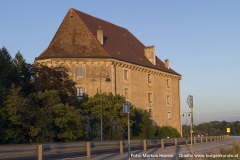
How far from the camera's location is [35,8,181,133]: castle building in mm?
57719

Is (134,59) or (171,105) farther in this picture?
(171,105)

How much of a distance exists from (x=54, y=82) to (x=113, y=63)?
43.3 ft

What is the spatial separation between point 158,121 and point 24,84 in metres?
30.2

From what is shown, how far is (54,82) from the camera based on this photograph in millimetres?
47656

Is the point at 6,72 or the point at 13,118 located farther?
the point at 6,72

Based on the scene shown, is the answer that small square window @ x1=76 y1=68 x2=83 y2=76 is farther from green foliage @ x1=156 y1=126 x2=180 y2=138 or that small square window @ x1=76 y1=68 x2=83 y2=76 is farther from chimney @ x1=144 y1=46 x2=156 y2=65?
chimney @ x1=144 y1=46 x2=156 y2=65

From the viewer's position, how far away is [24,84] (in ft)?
152

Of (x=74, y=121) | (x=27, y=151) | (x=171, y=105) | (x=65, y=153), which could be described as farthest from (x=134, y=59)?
(x=27, y=151)

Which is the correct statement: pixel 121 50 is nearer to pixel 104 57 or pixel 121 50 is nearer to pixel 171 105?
pixel 104 57

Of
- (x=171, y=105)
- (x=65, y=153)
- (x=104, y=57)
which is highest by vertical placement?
(x=104, y=57)

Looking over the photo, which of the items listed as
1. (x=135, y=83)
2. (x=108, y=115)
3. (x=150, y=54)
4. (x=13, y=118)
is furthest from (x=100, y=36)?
(x=13, y=118)

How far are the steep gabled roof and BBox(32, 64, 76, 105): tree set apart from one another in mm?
8687

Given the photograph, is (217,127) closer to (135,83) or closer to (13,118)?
(135,83)

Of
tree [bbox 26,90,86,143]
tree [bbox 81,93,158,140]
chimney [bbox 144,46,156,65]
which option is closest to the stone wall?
chimney [bbox 144,46,156,65]
